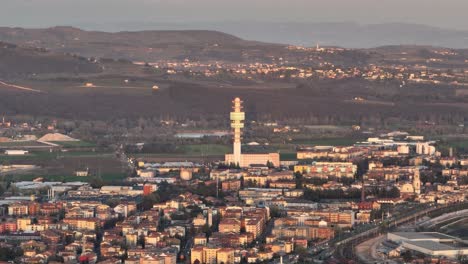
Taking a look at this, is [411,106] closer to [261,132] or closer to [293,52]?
[261,132]

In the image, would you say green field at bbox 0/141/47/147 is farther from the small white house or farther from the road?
the road

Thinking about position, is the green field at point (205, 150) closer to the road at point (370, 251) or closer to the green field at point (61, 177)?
the green field at point (61, 177)

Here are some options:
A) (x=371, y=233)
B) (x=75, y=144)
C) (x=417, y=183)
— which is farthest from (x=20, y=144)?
(x=371, y=233)

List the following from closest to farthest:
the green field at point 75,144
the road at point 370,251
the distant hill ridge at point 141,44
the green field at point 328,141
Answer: the road at point 370,251, the green field at point 75,144, the green field at point 328,141, the distant hill ridge at point 141,44

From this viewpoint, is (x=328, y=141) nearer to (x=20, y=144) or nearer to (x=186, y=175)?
(x=20, y=144)

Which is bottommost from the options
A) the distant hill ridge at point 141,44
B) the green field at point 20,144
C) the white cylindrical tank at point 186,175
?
the distant hill ridge at point 141,44

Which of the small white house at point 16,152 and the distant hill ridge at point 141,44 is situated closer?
the small white house at point 16,152

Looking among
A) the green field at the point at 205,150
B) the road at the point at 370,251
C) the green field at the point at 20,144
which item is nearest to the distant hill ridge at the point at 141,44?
the green field at the point at 20,144

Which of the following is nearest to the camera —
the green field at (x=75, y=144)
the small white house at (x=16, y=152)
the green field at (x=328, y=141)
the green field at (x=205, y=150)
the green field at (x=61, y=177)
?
the green field at (x=61, y=177)

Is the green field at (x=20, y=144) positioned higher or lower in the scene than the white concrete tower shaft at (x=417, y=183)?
lower

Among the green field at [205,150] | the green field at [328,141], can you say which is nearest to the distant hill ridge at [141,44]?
the green field at [328,141]

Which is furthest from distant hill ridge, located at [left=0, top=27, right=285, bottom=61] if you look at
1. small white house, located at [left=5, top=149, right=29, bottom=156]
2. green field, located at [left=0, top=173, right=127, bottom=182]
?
green field, located at [left=0, top=173, right=127, bottom=182]

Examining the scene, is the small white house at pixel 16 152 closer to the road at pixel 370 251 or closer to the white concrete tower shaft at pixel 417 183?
the white concrete tower shaft at pixel 417 183
